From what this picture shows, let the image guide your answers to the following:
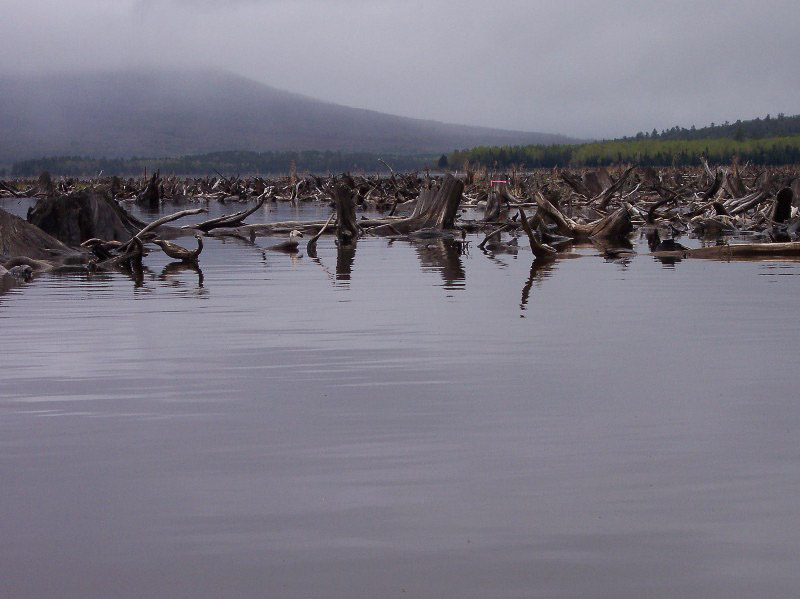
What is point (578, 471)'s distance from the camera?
7145 millimetres

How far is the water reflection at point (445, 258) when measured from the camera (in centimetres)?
1978

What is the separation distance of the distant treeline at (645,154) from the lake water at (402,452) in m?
147

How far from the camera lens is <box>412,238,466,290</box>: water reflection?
1978cm

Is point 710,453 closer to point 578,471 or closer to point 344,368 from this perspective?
point 578,471

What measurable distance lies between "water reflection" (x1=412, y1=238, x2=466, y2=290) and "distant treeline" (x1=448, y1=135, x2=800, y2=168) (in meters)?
131

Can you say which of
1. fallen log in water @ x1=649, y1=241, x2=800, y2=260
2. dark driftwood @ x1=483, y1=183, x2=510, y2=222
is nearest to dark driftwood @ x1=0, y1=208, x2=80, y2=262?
fallen log in water @ x1=649, y1=241, x2=800, y2=260

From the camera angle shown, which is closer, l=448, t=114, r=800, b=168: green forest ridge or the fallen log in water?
the fallen log in water

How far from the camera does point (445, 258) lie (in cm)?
2488

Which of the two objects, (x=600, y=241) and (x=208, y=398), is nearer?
(x=208, y=398)

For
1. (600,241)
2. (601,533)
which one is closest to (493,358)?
(601,533)

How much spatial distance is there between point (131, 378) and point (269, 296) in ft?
22.4

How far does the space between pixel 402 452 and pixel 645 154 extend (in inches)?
6754

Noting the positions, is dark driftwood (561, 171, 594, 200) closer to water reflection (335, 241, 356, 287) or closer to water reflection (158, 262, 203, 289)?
water reflection (335, 241, 356, 287)

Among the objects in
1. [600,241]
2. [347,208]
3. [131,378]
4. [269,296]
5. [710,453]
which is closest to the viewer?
[710,453]
